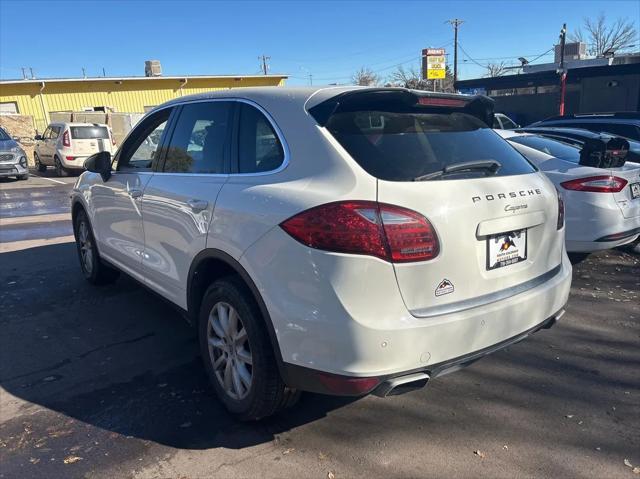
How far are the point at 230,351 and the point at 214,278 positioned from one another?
47cm

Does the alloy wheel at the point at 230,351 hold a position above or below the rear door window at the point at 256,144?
below

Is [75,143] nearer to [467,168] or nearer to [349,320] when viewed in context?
[467,168]

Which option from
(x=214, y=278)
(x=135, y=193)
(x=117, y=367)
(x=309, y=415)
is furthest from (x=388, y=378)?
(x=135, y=193)

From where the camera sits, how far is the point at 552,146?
599 cm

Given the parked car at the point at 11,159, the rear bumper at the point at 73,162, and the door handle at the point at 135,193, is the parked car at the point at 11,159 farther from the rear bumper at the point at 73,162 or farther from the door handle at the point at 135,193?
the door handle at the point at 135,193

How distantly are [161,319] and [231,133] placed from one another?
214 centimetres

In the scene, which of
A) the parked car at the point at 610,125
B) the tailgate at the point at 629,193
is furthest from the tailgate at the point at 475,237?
the parked car at the point at 610,125

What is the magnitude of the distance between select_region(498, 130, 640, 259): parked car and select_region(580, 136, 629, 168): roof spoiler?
6 centimetres

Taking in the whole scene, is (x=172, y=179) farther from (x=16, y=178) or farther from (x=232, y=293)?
(x=16, y=178)

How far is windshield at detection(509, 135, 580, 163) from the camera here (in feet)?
18.6

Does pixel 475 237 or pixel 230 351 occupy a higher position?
pixel 475 237

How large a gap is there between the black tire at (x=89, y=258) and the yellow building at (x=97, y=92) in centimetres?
2936

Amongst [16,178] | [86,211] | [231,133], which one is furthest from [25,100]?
[231,133]

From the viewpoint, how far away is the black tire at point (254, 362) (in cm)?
274
